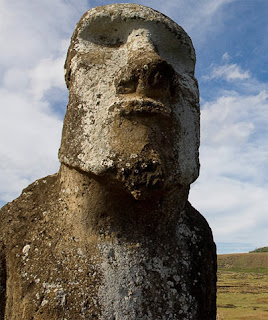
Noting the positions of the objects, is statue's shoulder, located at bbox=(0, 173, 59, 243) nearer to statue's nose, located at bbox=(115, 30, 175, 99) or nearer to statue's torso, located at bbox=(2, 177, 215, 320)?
statue's torso, located at bbox=(2, 177, 215, 320)

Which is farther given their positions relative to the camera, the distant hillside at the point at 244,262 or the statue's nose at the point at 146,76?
the distant hillside at the point at 244,262

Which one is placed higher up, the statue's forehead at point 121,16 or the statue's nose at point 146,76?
the statue's forehead at point 121,16

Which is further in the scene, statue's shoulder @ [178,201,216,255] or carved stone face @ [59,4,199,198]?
statue's shoulder @ [178,201,216,255]

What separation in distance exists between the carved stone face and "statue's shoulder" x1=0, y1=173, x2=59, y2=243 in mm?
356

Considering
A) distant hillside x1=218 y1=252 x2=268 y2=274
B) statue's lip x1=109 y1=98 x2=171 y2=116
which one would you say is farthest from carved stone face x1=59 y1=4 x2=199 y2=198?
distant hillside x1=218 y1=252 x2=268 y2=274

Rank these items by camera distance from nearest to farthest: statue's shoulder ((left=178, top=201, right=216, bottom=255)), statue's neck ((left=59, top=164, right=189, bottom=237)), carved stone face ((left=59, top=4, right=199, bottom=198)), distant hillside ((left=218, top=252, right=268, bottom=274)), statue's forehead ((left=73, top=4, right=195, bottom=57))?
carved stone face ((left=59, top=4, right=199, bottom=198)), statue's neck ((left=59, top=164, right=189, bottom=237)), statue's forehead ((left=73, top=4, right=195, bottom=57)), statue's shoulder ((left=178, top=201, right=216, bottom=255)), distant hillside ((left=218, top=252, right=268, bottom=274))

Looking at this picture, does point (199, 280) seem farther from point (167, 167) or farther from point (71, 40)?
point (71, 40)

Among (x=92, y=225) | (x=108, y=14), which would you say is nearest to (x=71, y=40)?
(x=108, y=14)

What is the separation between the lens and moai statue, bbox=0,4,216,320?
1.90 m

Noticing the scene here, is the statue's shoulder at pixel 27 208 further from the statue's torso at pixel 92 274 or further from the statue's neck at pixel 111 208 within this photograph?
the statue's neck at pixel 111 208

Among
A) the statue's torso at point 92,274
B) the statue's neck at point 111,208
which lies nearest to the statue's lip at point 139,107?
the statue's neck at point 111,208

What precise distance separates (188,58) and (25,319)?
1734 millimetres

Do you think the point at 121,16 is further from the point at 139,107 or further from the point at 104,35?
the point at 139,107

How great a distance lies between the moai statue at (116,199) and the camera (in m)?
1.90
